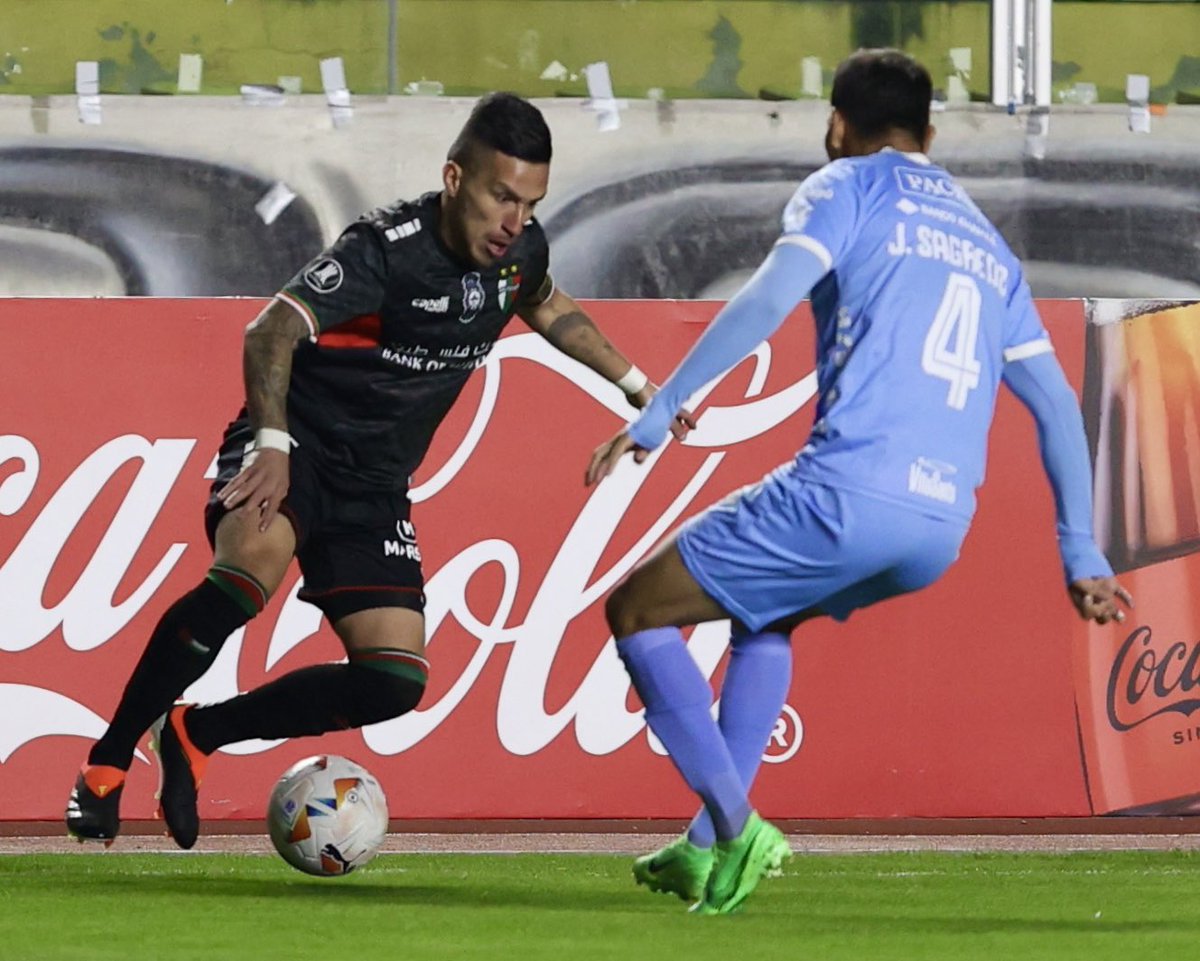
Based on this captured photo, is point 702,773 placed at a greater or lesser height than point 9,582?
greater

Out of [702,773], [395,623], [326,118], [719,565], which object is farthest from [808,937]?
[326,118]

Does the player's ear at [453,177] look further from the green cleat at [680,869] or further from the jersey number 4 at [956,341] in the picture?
the green cleat at [680,869]

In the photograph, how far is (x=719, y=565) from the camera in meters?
4.68

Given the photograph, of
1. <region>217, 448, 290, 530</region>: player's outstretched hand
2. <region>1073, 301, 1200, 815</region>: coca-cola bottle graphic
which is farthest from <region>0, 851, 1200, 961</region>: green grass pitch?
<region>1073, 301, 1200, 815</region>: coca-cola bottle graphic

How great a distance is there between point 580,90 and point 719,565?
6.06 meters

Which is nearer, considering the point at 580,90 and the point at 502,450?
the point at 502,450

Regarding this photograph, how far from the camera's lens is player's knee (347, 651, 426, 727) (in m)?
5.77

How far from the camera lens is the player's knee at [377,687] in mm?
5766

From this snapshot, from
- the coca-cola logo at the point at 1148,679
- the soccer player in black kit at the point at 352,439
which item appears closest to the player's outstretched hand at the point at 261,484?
the soccer player in black kit at the point at 352,439

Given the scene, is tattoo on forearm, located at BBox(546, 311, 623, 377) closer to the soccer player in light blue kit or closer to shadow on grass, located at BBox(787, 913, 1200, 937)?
the soccer player in light blue kit

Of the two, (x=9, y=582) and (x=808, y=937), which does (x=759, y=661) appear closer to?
(x=808, y=937)

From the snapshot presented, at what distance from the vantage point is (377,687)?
577 centimetres

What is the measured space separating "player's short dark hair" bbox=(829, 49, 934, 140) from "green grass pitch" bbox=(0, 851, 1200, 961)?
1.66 meters

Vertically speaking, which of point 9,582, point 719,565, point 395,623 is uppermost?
point 719,565
